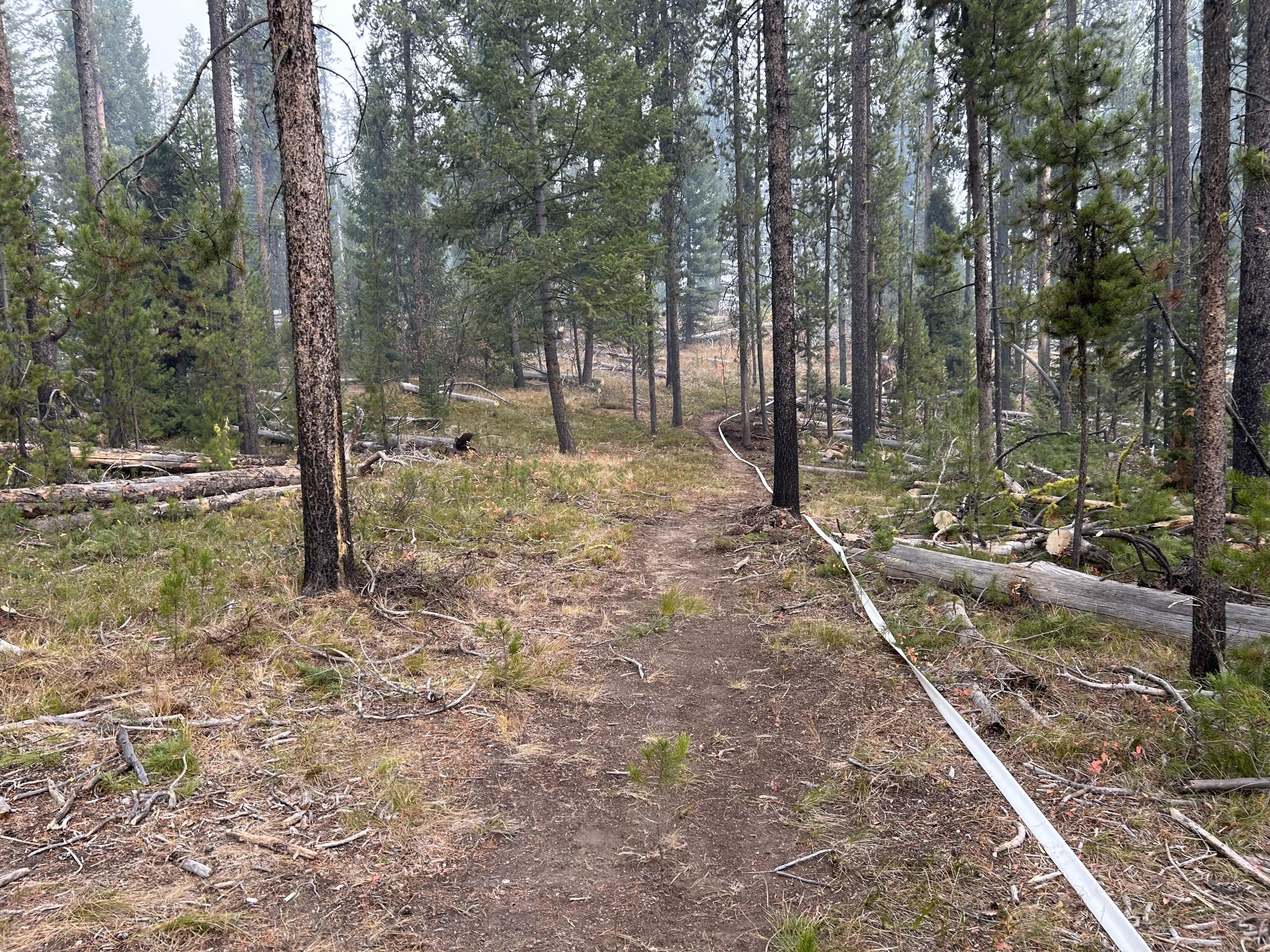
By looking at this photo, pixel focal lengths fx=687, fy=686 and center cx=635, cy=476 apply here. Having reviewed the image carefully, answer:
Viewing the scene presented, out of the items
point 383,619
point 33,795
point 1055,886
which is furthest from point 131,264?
point 1055,886

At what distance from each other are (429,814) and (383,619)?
268cm

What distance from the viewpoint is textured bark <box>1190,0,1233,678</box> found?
163 inches

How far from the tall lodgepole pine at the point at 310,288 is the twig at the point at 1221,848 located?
6.06m

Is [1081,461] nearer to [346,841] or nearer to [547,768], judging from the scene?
[547,768]

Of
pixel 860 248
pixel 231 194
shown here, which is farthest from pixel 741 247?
pixel 231 194

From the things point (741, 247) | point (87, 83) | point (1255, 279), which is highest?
point (87, 83)

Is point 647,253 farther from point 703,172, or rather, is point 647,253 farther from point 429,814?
point 703,172

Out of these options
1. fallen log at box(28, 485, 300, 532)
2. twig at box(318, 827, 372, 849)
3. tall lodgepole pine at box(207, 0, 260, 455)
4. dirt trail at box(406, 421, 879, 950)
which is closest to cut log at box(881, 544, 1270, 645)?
dirt trail at box(406, 421, 879, 950)

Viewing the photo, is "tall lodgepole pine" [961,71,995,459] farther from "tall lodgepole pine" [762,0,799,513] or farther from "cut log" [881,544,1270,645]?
"cut log" [881,544,1270,645]

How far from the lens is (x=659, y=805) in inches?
149

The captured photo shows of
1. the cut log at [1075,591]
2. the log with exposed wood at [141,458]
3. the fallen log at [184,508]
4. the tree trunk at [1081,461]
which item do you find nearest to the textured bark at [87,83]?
the log with exposed wood at [141,458]

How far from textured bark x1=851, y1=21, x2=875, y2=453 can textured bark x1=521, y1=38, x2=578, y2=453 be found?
7244 mm

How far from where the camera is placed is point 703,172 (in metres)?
45.0

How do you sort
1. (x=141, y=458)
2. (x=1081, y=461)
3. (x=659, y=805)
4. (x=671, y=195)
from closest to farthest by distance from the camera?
(x=659, y=805) < (x=1081, y=461) < (x=141, y=458) < (x=671, y=195)
